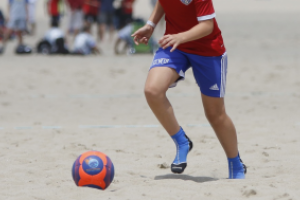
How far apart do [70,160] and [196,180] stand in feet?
4.04

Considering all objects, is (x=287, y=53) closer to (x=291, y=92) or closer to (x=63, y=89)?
(x=291, y=92)

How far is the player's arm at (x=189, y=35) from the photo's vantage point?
3.84 m

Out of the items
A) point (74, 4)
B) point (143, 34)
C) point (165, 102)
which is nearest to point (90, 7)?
point (74, 4)

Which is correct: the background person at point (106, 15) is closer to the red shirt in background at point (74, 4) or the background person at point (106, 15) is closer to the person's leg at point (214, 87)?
the red shirt in background at point (74, 4)

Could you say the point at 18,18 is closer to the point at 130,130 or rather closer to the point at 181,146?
the point at 130,130

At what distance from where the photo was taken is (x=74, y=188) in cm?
382

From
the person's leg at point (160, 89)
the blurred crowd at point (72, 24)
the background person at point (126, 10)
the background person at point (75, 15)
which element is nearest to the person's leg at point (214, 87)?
the person's leg at point (160, 89)

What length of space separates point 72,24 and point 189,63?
38.8ft

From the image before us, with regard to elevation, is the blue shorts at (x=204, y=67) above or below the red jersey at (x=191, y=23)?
below

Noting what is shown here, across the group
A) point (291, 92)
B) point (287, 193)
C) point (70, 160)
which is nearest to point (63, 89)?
point (291, 92)

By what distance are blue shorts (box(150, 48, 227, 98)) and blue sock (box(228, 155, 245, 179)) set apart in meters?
0.56

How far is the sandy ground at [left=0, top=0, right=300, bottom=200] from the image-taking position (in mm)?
3822

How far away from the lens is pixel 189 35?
385 cm

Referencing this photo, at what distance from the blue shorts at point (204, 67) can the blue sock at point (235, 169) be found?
561mm
